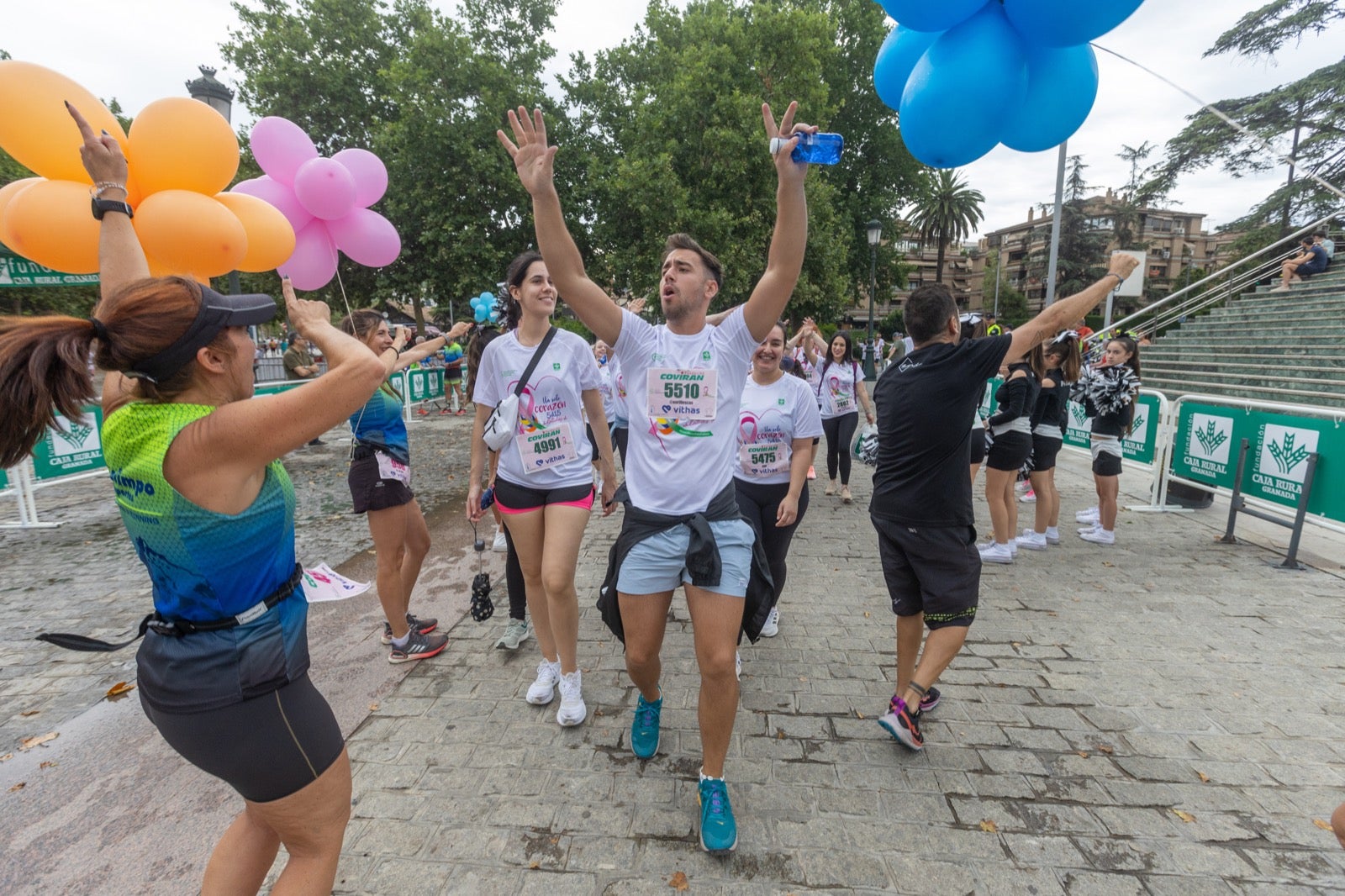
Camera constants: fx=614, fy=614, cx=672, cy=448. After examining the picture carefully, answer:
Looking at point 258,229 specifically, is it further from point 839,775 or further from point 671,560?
point 839,775

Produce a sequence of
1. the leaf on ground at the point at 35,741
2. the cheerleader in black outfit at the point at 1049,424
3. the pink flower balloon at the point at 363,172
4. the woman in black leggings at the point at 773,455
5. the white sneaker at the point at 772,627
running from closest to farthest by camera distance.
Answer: the leaf on ground at the point at 35,741, the woman in black leggings at the point at 773,455, the pink flower balloon at the point at 363,172, the white sneaker at the point at 772,627, the cheerleader in black outfit at the point at 1049,424

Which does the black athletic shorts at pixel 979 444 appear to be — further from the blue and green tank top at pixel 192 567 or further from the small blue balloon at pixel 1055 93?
the blue and green tank top at pixel 192 567

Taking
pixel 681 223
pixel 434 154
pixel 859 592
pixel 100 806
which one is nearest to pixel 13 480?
pixel 100 806

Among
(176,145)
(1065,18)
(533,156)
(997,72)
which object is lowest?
(533,156)

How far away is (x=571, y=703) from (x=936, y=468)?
2.18 metres

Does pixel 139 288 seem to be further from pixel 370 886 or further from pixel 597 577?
pixel 597 577

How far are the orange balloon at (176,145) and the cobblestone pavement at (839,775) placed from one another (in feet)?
8.77

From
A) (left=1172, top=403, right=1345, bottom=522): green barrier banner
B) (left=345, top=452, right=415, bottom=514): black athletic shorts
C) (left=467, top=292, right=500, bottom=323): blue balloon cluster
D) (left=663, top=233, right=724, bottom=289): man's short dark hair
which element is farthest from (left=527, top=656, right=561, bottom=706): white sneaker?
(left=467, top=292, right=500, bottom=323): blue balloon cluster

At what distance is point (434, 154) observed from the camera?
1805cm

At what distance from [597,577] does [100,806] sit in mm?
3290

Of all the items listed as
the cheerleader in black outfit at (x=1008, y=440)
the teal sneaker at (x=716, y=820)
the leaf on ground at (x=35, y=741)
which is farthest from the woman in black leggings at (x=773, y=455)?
the leaf on ground at (x=35, y=741)

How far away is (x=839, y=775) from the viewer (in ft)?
9.16

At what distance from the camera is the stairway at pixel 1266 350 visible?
11789 mm

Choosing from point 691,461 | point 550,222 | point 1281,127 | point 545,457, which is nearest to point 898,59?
point 550,222
